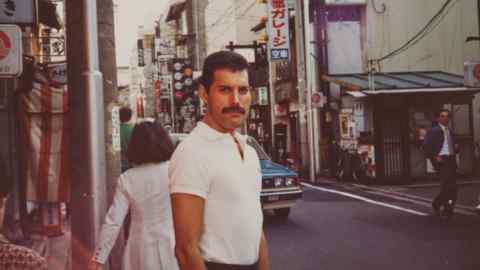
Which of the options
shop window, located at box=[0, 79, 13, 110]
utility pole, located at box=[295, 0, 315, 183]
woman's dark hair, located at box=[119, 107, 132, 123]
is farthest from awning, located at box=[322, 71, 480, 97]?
shop window, located at box=[0, 79, 13, 110]

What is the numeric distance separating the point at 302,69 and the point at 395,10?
15.3ft

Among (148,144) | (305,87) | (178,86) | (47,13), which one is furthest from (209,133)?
(178,86)

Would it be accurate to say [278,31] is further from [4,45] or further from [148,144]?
[148,144]

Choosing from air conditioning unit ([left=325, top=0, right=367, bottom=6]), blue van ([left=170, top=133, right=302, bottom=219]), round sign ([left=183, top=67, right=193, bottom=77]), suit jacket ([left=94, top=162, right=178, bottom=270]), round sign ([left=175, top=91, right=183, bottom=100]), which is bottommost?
blue van ([left=170, top=133, right=302, bottom=219])

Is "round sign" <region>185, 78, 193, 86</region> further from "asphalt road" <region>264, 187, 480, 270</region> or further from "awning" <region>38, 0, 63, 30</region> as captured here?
"asphalt road" <region>264, 187, 480, 270</region>

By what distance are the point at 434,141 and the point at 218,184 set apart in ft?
32.1

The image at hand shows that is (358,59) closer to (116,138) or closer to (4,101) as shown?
(4,101)

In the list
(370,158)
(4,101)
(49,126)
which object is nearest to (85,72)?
(49,126)

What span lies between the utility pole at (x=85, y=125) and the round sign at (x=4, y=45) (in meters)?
2.41

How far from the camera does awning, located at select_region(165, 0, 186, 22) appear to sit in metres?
68.3

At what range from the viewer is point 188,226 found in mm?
2531

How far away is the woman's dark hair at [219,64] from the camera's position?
2.75 meters

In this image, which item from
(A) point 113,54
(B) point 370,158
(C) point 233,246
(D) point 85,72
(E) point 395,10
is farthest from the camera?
(E) point 395,10

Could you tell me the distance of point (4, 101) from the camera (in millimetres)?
11547
